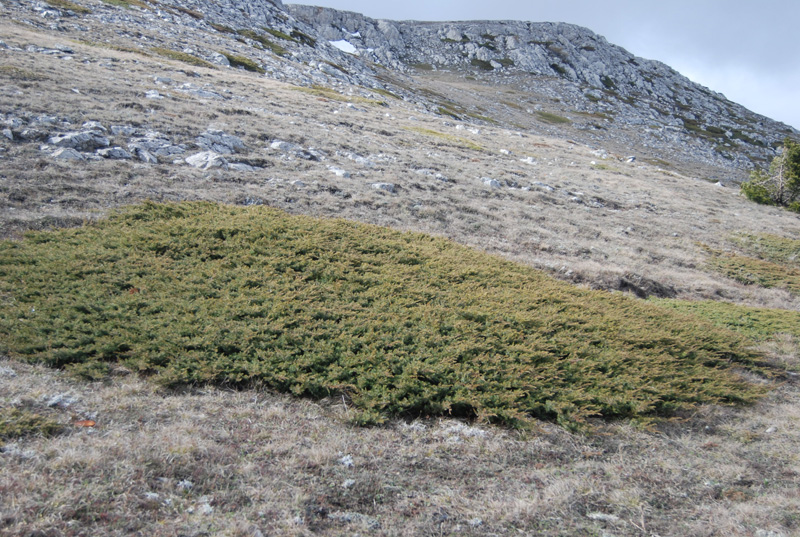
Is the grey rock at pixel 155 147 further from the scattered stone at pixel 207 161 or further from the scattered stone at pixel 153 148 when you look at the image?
the scattered stone at pixel 207 161

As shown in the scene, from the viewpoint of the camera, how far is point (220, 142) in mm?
19531

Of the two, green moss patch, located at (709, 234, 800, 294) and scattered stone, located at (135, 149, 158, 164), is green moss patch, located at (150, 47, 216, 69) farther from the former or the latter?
green moss patch, located at (709, 234, 800, 294)

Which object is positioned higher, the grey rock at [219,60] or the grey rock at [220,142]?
the grey rock at [219,60]

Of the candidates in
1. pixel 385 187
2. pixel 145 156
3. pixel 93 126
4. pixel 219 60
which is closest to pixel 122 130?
pixel 93 126

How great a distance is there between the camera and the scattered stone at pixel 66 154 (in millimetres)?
14832

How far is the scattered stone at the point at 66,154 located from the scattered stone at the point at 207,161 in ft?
11.2

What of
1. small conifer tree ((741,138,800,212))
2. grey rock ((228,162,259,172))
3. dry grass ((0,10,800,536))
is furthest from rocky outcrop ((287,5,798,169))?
dry grass ((0,10,800,536))

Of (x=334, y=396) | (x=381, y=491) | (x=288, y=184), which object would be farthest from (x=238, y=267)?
(x=288, y=184)

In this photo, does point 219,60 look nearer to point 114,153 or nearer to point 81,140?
point 81,140

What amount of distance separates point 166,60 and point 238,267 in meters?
36.5

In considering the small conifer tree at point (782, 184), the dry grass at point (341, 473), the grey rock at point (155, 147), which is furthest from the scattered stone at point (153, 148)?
the small conifer tree at point (782, 184)

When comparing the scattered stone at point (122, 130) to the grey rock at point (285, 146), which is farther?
the grey rock at point (285, 146)

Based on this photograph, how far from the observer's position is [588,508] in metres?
5.28

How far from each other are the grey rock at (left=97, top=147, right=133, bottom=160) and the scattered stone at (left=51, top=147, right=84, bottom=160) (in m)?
0.71
